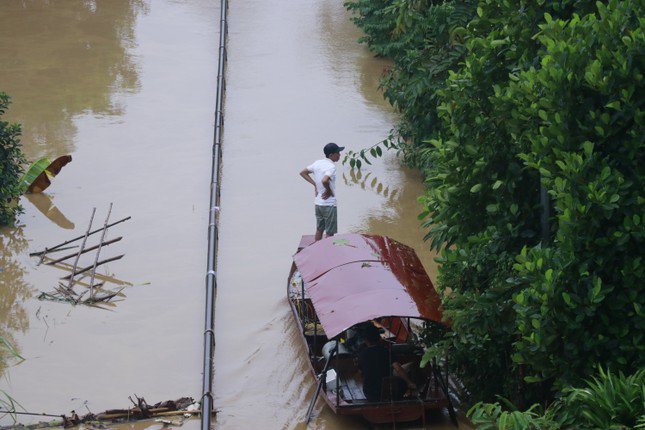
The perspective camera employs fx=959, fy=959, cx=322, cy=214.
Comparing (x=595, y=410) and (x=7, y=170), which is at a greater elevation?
(x=595, y=410)

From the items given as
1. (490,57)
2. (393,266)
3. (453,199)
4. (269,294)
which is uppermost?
(490,57)

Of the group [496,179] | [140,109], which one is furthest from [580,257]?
[140,109]

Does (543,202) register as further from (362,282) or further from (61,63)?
(61,63)

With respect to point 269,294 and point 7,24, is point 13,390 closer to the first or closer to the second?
point 269,294

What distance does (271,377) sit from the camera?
40.3 ft

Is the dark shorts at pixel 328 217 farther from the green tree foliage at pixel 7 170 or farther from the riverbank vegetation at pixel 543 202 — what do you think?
the green tree foliage at pixel 7 170

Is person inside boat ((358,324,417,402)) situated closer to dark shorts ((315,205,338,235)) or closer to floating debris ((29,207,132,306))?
dark shorts ((315,205,338,235))

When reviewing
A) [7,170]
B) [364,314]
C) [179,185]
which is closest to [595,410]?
[364,314]

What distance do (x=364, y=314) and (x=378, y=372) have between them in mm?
821

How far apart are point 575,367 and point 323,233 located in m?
6.86

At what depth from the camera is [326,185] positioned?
14133mm

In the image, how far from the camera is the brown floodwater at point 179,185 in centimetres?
1237

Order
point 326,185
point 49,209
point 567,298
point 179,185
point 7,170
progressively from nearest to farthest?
point 567,298
point 326,185
point 7,170
point 49,209
point 179,185

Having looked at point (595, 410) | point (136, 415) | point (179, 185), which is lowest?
point (179, 185)
